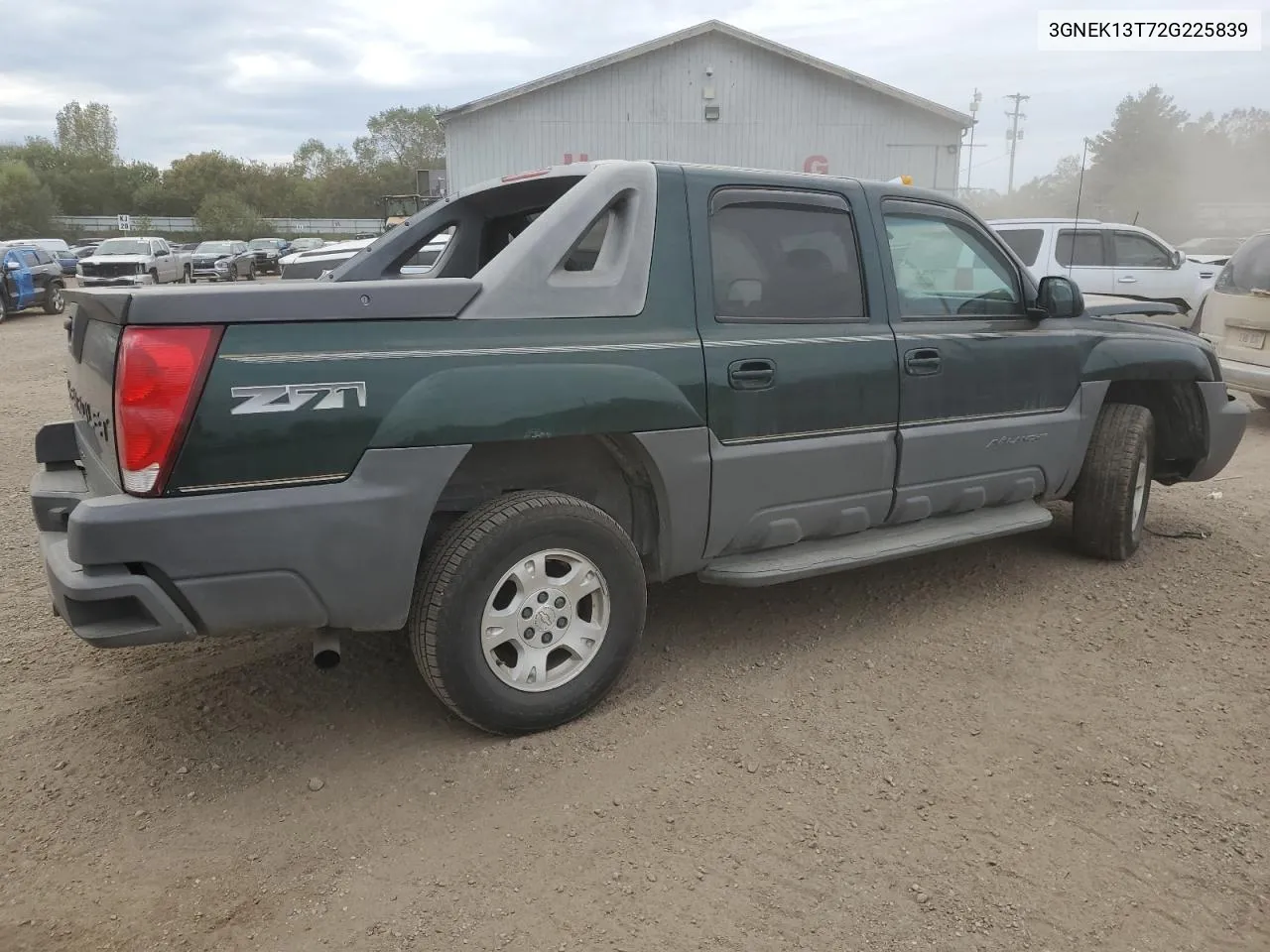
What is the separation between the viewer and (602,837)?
2760 mm

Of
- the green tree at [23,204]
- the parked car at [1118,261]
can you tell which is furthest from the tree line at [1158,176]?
the green tree at [23,204]

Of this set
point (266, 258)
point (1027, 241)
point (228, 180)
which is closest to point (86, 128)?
point (228, 180)

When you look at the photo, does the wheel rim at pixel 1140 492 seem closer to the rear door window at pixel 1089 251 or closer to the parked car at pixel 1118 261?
the parked car at pixel 1118 261

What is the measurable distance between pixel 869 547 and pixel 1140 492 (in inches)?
79.7

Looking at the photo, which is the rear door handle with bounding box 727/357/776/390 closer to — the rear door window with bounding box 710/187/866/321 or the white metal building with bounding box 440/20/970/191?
the rear door window with bounding box 710/187/866/321

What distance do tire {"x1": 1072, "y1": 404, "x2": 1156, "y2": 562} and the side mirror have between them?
2.43ft

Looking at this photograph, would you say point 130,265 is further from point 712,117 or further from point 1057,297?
point 1057,297

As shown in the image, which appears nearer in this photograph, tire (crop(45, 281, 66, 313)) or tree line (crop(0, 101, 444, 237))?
tire (crop(45, 281, 66, 313))

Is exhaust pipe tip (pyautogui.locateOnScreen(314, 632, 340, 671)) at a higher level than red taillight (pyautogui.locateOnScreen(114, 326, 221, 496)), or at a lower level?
lower

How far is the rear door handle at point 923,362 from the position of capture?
397cm

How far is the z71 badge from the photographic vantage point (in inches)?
105

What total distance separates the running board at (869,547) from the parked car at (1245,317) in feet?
17.0

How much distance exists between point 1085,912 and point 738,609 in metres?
2.17

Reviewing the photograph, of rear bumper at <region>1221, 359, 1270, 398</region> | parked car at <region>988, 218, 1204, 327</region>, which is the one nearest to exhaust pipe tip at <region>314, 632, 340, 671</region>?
rear bumper at <region>1221, 359, 1270, 398</region>
